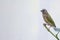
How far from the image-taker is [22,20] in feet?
6.31

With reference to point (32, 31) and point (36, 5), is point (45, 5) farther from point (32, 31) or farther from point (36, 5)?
point (32, 31)

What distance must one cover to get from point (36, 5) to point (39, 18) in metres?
0.16

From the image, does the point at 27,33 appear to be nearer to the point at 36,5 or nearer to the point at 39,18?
the point at 39,18

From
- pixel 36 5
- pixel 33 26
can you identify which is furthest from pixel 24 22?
pixel 36 5

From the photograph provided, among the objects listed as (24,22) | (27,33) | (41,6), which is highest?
(41,6)

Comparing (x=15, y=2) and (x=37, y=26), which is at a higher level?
(x=15, y=2)

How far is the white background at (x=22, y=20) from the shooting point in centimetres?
190

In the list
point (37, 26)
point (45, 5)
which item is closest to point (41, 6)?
point (45, 5)

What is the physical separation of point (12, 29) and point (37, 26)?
Result: 0.30 m

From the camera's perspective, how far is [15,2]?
190 cm

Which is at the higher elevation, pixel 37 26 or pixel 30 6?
pixel 30 6

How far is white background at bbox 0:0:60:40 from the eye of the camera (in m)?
1.90

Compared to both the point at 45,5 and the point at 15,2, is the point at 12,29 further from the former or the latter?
the point at 45,5

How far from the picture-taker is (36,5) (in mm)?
1920
